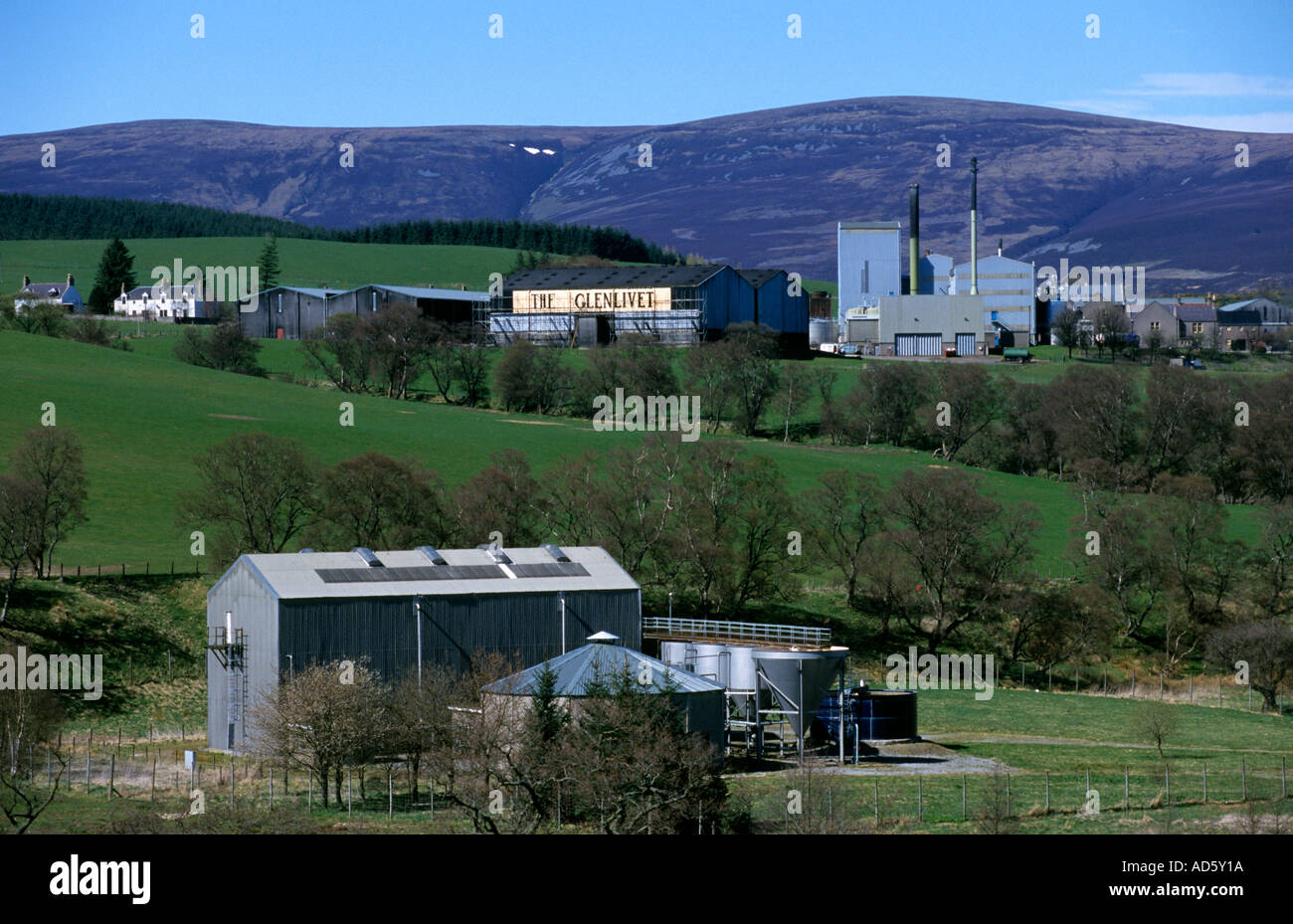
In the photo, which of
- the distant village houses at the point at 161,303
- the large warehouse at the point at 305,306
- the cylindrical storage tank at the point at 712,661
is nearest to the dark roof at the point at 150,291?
the distant village houses at the point at 161,303

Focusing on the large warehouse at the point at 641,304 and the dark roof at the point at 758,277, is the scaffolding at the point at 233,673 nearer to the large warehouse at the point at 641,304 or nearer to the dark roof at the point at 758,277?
the large warehouse at the point at 641,304

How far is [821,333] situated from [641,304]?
2721cm

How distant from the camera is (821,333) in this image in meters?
169

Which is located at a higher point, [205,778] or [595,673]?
[595,673]

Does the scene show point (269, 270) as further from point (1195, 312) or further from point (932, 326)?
point (1195, 312)

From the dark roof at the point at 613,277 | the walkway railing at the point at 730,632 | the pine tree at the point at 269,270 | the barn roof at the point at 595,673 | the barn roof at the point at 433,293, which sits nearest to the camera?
the barn roof at the point at 595,673

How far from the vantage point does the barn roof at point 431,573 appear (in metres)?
51.9

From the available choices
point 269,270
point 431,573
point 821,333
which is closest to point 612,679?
point 431,573

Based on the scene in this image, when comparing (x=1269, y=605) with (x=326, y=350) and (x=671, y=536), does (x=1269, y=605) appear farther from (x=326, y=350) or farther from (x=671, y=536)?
(x=326, y=350)

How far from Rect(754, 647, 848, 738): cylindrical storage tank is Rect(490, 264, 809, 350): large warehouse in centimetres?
9550

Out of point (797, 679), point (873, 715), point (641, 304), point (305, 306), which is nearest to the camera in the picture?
point (797, 679)

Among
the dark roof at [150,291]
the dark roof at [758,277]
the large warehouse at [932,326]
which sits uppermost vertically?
the dark roof at [150,291]

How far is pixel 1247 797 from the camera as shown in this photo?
3709 cm

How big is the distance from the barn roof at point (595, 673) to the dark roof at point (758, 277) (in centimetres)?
11094
